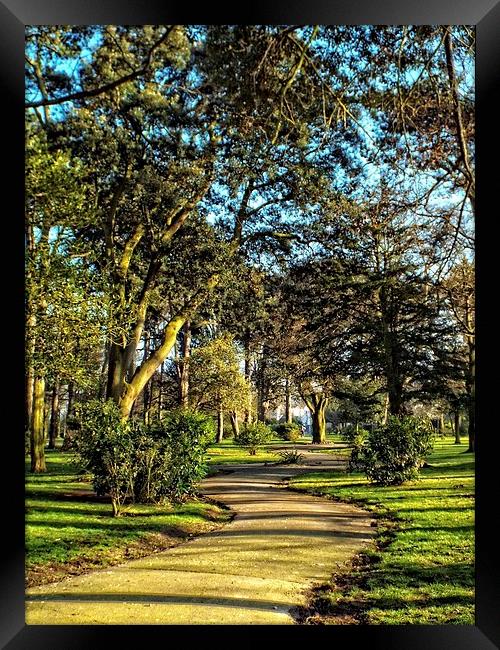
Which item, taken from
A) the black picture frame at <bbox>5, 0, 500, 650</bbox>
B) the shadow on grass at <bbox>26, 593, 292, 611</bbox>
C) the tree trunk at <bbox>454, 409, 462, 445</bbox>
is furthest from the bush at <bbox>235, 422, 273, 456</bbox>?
the black picture frame at <bbox>5, 0, 500, 650</bbox>

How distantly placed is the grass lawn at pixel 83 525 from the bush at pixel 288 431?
142cm

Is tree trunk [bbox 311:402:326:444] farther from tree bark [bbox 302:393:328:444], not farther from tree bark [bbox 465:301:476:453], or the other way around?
tree bark [bbox 465:301:476:453]

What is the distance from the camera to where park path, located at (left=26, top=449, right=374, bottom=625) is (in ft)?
9.27

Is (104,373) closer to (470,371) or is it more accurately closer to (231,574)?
(231,574)

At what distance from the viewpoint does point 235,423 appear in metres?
5.03

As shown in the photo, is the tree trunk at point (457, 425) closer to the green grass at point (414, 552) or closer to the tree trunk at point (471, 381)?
the green grass at point (414, 552)

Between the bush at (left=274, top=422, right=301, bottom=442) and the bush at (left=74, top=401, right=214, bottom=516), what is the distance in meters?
1.17

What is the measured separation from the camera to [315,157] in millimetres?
4031

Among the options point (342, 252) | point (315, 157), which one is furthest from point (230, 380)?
point (315, 157)

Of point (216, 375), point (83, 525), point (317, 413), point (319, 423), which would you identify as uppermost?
point (216, 375)
